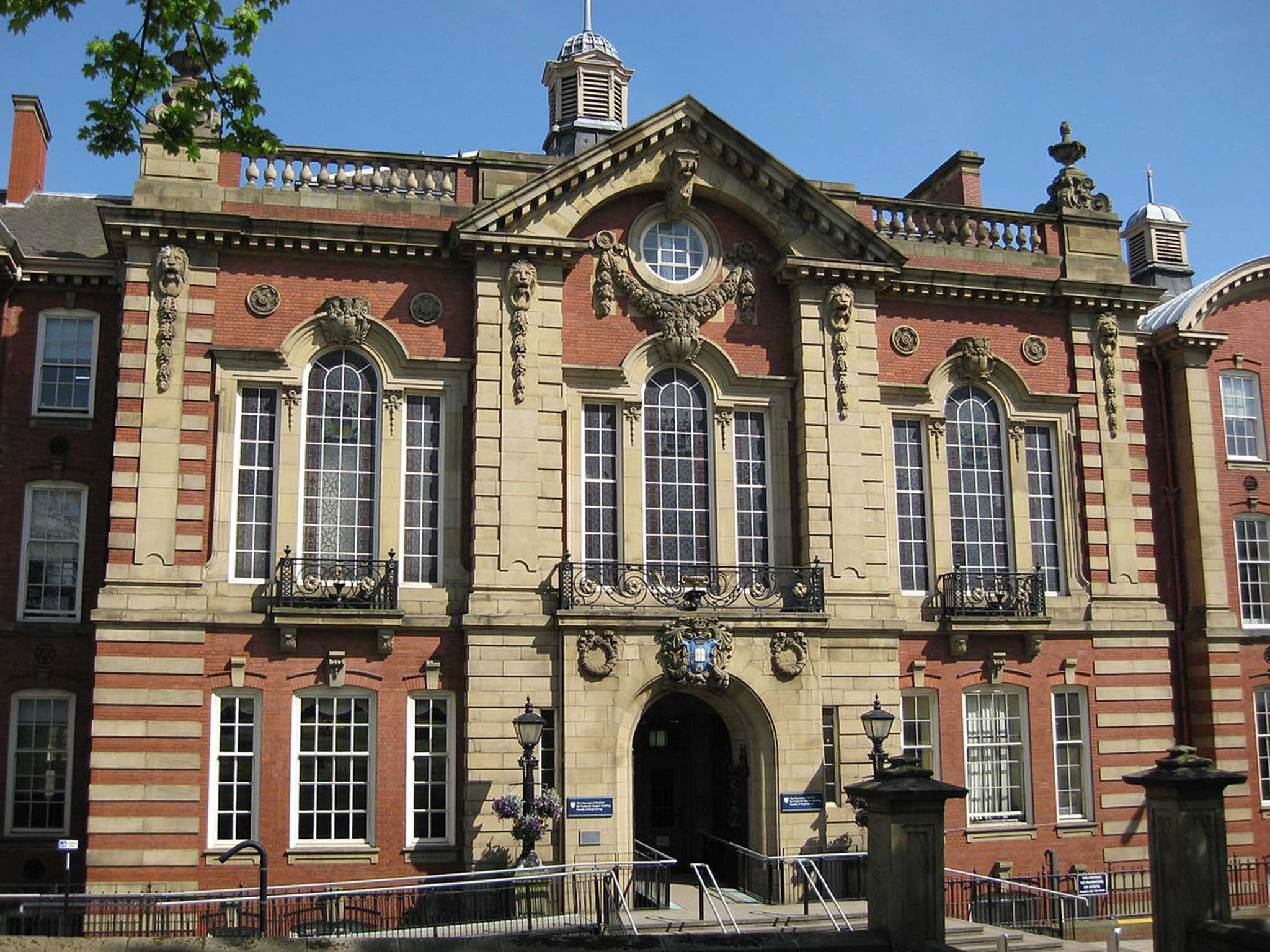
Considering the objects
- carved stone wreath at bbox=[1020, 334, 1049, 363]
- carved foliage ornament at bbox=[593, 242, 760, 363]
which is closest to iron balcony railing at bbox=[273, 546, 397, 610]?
carved foliage ornament at bbox=[593, 242, 760, 363]

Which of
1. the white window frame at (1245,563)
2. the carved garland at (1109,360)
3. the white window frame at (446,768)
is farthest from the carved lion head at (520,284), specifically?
the white window frame at (1245,563)

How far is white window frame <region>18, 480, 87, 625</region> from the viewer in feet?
75.6

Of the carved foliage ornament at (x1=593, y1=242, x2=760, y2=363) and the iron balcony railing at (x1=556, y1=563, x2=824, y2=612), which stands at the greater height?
the carved foliage ornament at (x1=593, y1=242, x2=760, y2=363)

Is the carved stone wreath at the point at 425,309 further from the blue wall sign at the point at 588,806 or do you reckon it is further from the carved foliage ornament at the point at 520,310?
the blue wall sign at the point at 588,806

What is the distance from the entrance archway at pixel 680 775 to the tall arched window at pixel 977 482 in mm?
5477

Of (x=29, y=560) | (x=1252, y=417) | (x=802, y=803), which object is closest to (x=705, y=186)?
(x=802, y=803)

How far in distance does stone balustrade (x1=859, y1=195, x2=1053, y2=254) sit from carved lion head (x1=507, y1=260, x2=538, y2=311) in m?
6.79

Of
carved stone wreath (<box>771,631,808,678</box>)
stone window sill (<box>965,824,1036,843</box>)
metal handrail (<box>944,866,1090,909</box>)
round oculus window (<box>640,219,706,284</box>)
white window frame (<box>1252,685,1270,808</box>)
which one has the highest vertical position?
round oculus window (<box>640,219,706,284</box>)

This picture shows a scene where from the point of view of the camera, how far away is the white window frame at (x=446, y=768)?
21.2 metres

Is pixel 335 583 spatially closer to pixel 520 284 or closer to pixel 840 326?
pixel 520 284

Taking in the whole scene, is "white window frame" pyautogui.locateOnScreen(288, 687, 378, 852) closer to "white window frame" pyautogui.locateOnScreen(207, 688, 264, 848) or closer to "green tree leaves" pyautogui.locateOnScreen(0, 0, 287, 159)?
"white window frame" pyautogui.locateOnScreen(207, 688, 264, 848)

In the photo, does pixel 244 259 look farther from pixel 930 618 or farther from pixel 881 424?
pixel 930 618

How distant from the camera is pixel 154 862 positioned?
19.9 meters

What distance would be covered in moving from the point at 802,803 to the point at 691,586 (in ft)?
13.0
